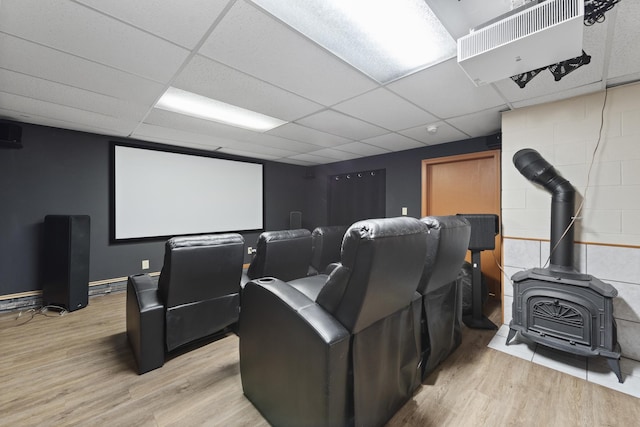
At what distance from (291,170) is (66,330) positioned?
446 cm

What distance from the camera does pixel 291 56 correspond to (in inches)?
69.0

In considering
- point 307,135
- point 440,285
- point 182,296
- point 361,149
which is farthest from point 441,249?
point 361,149

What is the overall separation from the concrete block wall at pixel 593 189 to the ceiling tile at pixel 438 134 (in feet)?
2.27

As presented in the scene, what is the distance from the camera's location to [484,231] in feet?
8.64

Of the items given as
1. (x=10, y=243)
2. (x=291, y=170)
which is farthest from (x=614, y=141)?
(x=10, y=243)

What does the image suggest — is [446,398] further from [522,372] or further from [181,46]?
[181,46]

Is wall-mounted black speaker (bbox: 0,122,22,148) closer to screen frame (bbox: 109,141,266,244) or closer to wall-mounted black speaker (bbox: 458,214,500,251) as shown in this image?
screen frame (bbox: 109,141,266,244)

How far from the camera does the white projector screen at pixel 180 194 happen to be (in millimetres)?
3859

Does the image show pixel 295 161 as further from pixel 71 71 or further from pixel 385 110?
pixel 71 71

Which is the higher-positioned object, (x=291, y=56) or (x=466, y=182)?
(x=291, y=56)

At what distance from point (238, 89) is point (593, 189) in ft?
10.6

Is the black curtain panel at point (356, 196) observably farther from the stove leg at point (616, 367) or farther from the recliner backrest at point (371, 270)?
the recliner backrest at point (371, 270)

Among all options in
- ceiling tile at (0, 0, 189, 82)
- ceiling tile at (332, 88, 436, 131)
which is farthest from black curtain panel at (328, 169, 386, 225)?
ceiling tile at (0, 0, 189, 82)

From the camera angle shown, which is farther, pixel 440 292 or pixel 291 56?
pixel 440 292
